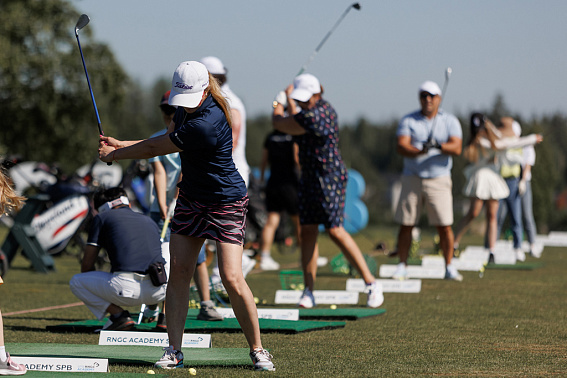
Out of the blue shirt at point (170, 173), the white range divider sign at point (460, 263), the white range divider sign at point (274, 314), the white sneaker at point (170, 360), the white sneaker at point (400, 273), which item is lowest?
the white range divider sign at point (460, 263)

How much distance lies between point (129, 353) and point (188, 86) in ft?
5.80

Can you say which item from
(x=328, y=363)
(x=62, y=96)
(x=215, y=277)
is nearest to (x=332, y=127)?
(x=215, y=277)

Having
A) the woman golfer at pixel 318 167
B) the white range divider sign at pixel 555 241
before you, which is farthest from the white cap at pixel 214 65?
the white range divider sign at pixel 555 241

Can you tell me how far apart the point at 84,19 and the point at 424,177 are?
226 inches

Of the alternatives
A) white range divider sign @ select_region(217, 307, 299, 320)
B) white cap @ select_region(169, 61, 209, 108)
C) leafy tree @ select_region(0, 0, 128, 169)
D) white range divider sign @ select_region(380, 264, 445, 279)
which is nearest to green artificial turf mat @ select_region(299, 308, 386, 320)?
white range divider sign @ select_region(217, 307, 299, 320)

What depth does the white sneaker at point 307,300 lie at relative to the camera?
8367 mm

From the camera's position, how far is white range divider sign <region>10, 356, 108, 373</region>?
16.1ft

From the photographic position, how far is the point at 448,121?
422 inches

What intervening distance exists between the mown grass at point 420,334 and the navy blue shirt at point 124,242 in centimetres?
60

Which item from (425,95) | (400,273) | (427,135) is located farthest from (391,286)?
(425,95)

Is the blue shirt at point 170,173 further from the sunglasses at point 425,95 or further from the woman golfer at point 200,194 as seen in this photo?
the sunglasses at point 425,95

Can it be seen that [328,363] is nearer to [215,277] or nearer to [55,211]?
[215,277]

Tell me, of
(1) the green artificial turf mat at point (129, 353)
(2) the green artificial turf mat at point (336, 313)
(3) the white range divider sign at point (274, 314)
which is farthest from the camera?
(2) the green artificial turf mat at point (336, 313)

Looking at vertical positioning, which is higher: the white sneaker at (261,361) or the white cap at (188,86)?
the white cap at (188,86)
